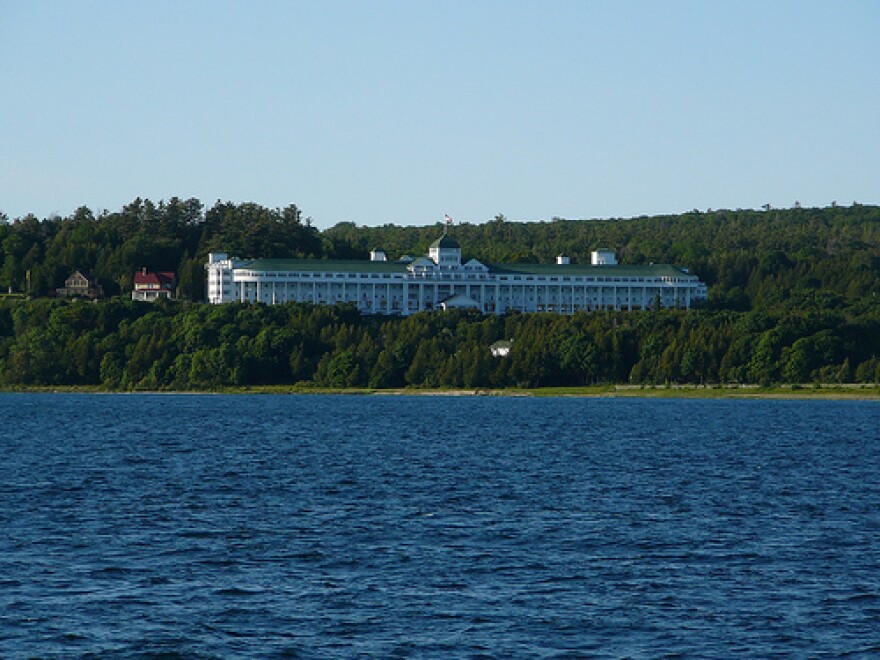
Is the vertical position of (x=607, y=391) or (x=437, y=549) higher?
(x=437, y=549)

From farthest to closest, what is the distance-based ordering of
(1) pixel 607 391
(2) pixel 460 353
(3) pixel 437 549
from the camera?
(2) pixel 460 353 < (1) pixel 607 391 < (3) pixel 437 549

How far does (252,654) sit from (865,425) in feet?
282

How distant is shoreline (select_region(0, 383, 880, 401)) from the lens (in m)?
157

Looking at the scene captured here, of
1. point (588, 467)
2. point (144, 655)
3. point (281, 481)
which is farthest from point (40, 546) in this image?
point (588, 467)

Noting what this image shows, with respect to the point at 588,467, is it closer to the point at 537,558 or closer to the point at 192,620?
the point at 537,558

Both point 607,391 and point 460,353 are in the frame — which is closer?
point 607,391

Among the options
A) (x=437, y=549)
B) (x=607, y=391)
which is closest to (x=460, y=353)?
(x=607, y=391)

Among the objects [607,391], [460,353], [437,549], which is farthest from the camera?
[460,353]

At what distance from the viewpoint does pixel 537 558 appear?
1647 inches

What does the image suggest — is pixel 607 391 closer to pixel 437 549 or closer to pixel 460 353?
pixel 460 353

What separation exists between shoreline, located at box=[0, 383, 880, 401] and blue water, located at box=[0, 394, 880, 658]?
71302 mm

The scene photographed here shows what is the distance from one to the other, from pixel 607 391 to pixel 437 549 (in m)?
125

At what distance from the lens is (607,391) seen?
167250mm

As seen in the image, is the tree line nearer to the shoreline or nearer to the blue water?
the shoreline
